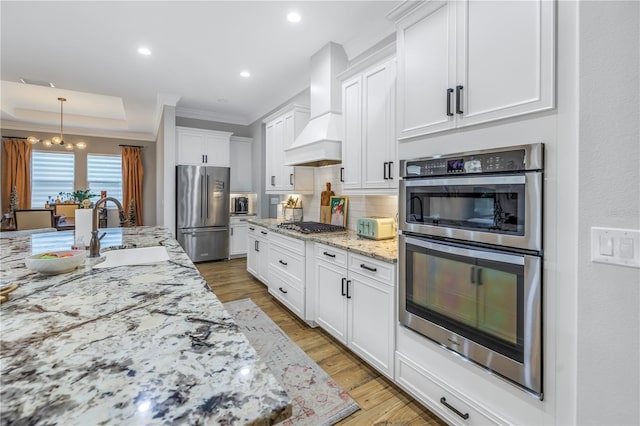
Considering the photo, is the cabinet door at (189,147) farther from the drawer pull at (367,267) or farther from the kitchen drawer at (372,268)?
the drawer pull at (367,267)

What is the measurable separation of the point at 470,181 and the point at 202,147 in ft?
16.3

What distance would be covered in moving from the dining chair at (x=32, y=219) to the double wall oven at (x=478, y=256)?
18.3ft

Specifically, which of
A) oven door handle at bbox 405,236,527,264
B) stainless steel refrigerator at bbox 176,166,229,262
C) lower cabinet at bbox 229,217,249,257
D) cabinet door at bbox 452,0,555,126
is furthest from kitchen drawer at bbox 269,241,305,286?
lower cabinet at bbox 229,217,249,257

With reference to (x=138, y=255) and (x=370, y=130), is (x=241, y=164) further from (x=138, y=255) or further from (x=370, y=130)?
(x=138, y=255)

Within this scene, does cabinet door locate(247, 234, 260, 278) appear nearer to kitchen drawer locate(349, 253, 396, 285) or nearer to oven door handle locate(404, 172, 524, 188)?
kitchen drawer locate(349, 253, 396, 285)

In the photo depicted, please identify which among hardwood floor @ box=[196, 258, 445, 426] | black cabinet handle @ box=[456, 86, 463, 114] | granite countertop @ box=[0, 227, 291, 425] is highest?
black cabinet handle @ box=[456, 86, 463, 114]

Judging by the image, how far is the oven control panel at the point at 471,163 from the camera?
4.34 ft

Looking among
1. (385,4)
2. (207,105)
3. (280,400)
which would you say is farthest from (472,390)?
(207,105)

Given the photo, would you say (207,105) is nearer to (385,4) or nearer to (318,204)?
(318,204)

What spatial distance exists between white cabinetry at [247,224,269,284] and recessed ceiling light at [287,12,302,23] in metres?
2.31

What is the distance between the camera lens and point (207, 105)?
211 inches

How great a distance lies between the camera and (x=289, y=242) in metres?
3.21

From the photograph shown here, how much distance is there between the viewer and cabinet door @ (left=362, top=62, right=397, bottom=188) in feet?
7.75

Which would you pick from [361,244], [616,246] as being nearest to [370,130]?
[361,244]
